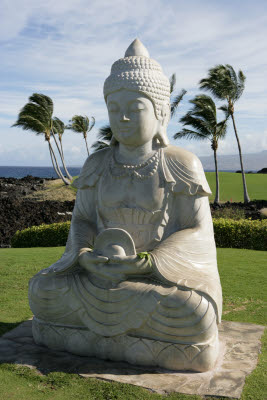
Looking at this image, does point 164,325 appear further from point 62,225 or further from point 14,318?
point 62,225

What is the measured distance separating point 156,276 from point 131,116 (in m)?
1.54

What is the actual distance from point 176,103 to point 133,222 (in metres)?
14.5

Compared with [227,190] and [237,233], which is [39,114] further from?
[237,233]

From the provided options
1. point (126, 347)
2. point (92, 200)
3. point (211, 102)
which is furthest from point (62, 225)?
point (211, 102)

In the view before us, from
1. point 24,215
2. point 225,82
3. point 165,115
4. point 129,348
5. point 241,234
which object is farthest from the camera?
point 225,82

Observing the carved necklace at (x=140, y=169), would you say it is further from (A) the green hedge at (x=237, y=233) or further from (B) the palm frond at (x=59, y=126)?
(B) the palm frond at (x=59, y=126)

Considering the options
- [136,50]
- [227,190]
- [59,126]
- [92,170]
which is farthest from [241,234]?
[59,126]

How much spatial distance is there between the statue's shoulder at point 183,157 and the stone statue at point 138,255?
0.03 ft

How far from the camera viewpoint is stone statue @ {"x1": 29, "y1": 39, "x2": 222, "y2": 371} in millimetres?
3869

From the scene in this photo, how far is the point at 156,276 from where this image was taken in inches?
158

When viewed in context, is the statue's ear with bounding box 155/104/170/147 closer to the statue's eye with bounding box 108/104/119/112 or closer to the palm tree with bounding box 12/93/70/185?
the statue's eye with bounding box 108/104/119/112

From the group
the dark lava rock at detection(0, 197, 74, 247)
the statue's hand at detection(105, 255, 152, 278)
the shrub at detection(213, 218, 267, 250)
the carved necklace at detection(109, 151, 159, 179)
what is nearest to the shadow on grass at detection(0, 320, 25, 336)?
the statue's hand at detection(105, 255, 152, 278)

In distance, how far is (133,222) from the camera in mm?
4395

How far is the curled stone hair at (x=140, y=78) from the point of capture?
4262mm
